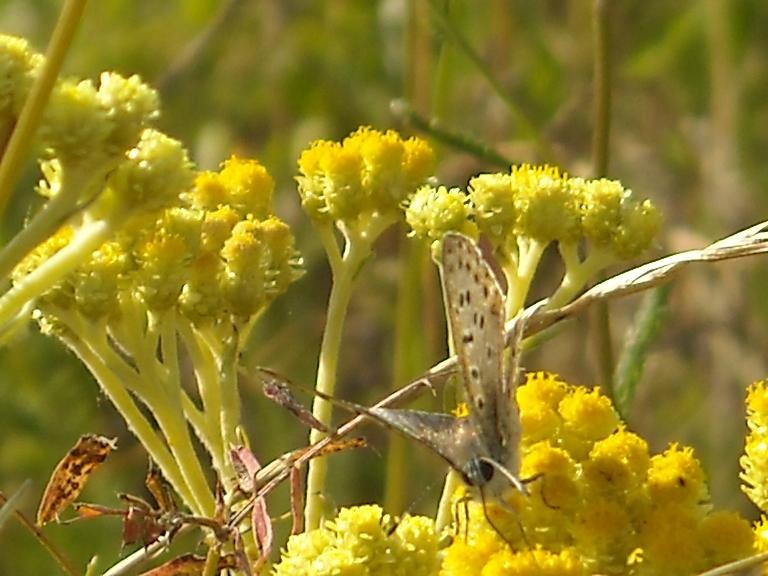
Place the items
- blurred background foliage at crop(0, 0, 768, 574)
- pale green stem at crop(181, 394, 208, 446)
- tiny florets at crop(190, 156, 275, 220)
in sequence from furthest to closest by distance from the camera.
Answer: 1. blurred background foliage at crop(0, 0, 768, 574)
2. tiny florets at crop(190, 156, 275, 220)
3. pale green stem at crop(181, 394, 208, 446)

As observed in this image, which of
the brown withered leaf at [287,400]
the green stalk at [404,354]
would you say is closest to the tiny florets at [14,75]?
the brown withered leaf at [287,400]

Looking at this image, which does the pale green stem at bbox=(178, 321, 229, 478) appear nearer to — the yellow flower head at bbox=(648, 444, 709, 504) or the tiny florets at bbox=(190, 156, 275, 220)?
the tiny florets at bbox=(190, 156, 275, 220)

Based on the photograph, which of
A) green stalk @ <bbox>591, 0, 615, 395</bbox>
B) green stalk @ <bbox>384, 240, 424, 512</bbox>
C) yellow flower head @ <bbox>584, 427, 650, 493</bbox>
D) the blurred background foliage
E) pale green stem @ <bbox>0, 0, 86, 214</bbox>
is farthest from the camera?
the blurred background foliage

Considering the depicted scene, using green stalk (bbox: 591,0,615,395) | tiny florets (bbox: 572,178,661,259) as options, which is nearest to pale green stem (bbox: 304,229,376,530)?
tiny florets (bbox: 572,178,661,259)

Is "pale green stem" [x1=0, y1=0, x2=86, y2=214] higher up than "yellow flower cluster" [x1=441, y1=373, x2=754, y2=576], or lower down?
higher up

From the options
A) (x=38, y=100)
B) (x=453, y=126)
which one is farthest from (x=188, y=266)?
(x=453, y=126)

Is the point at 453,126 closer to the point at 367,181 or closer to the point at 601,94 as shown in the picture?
the point at 601,94

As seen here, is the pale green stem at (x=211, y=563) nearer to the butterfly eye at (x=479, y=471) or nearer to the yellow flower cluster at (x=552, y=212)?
the butterfly eye at (x=479, y=471)
